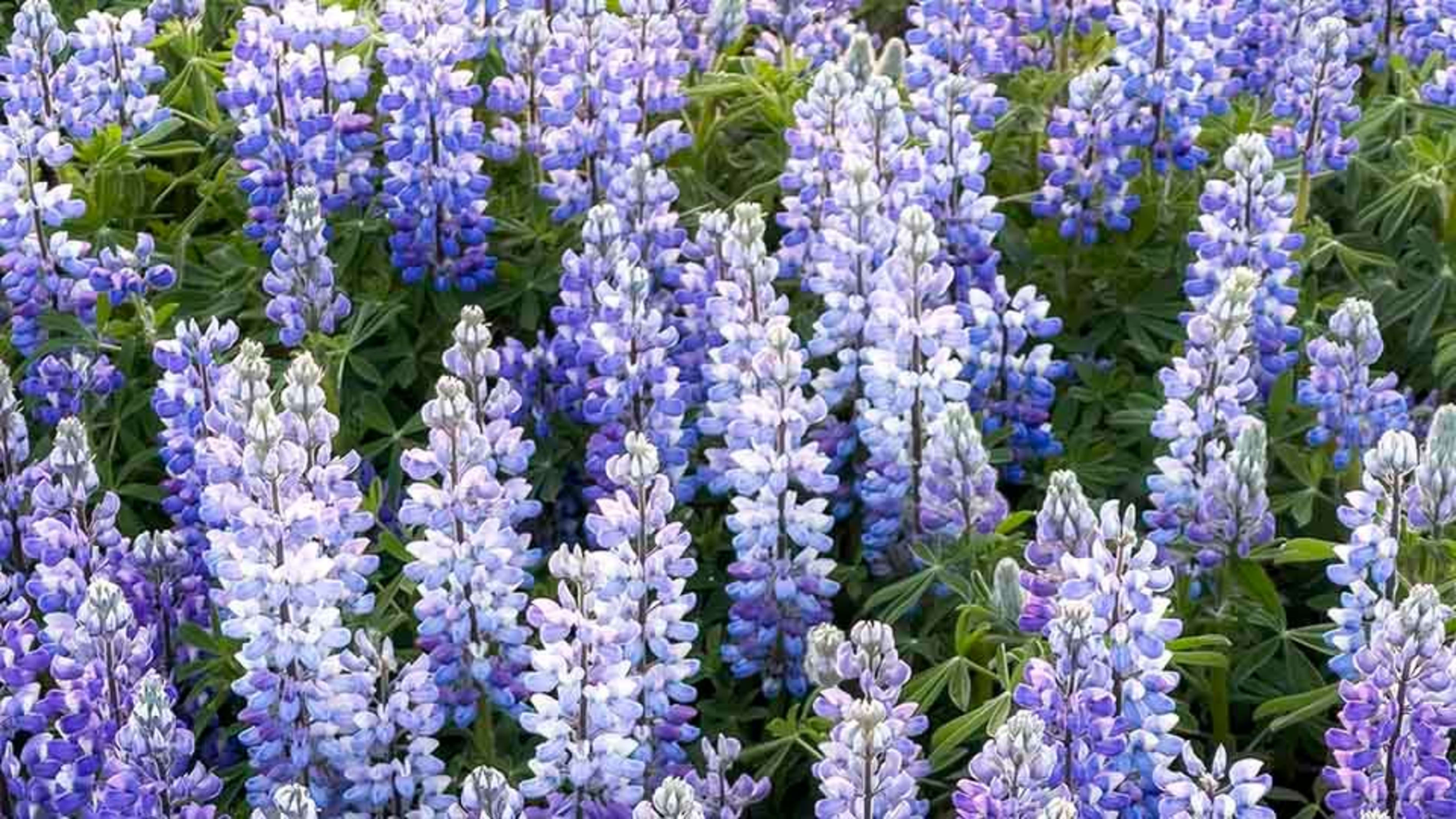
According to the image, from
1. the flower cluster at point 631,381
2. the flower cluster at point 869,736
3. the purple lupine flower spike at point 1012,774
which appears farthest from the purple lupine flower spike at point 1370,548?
the flower cluster at point 631,381

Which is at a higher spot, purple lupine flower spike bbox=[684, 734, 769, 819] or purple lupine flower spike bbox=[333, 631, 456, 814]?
purple lupine flower spike bbox=[333, 631, 456, 814]

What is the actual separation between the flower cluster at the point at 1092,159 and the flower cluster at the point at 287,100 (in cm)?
119

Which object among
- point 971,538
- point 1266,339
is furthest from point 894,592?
point 1266,339

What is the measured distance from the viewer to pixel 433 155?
4.09m

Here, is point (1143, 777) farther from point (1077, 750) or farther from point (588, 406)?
point (588, 406)

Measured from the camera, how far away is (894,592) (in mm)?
3533

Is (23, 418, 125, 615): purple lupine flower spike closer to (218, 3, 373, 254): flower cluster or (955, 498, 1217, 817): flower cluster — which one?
(218, 3, 373, 254): flower cluster

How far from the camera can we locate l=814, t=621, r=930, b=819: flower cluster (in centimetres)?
289

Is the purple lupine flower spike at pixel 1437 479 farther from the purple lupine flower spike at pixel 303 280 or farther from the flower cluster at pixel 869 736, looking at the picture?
the purple lupine flower spike at pixel 303 280

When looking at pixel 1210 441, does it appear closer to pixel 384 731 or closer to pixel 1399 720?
pixel 1399 720

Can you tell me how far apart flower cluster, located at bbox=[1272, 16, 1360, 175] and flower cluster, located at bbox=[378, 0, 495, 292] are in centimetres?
142

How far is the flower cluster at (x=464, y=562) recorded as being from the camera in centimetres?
Result: 323

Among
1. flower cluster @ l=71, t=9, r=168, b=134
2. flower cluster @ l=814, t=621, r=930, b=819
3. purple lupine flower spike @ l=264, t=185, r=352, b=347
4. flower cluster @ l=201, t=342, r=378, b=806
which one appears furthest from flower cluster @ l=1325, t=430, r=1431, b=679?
flower cluster @ l=71, t=9, r=168, b=134

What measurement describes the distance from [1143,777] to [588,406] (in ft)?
3.60
